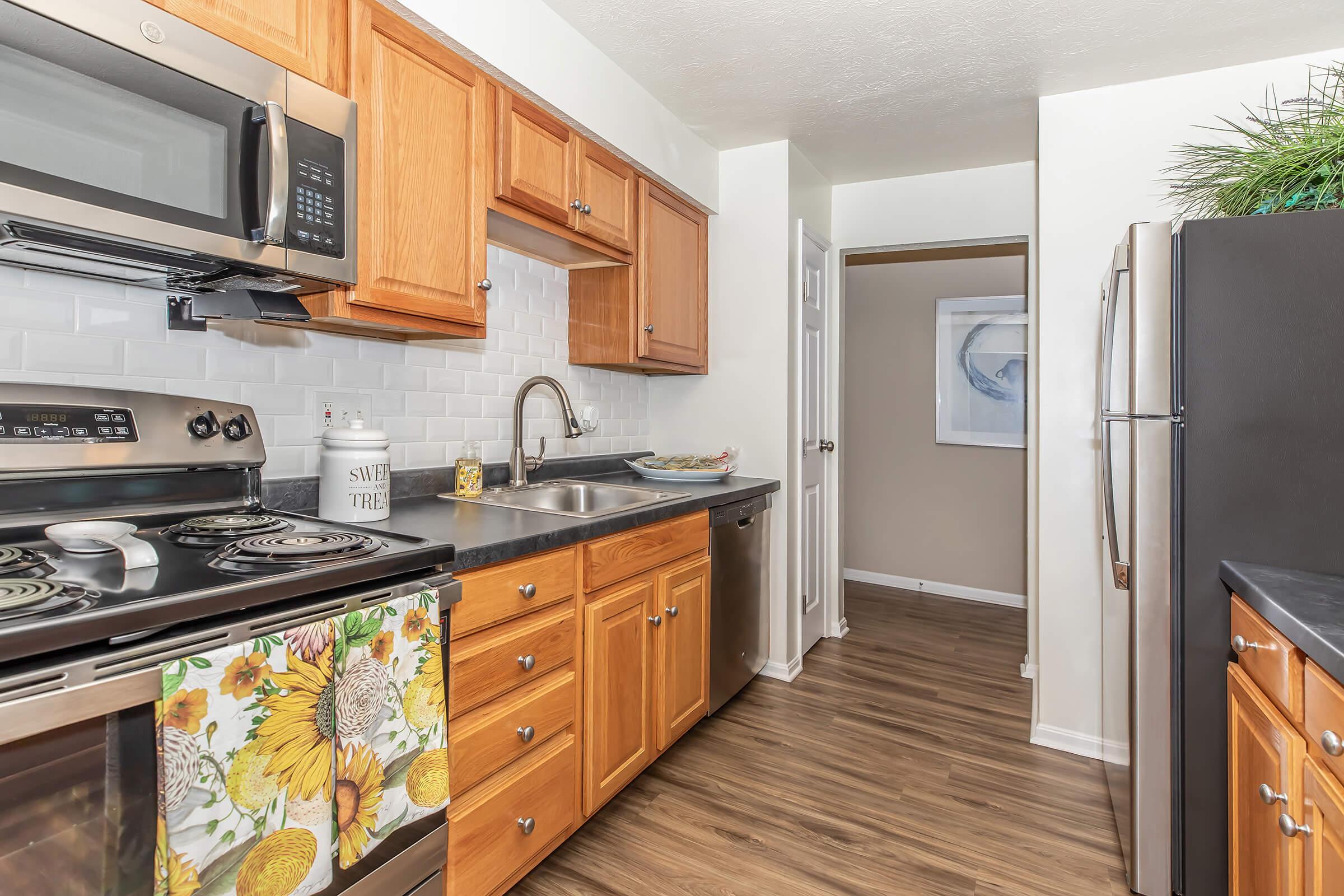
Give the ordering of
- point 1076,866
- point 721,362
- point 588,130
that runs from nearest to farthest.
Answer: point 1076,866 < point 588,130 < point 721,362

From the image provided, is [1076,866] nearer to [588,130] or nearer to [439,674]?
[439,674]

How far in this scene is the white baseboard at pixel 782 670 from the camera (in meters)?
3.07

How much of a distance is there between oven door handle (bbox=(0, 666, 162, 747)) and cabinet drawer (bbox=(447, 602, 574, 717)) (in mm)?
564

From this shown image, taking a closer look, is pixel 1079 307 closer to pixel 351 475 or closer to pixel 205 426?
pixel 351 475

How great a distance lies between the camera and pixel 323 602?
3.68 ft

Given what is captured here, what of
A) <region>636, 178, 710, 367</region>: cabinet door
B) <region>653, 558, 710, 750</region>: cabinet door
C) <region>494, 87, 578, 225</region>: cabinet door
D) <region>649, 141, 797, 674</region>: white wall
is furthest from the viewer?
<region>649, 141, 797, 674</region>: white wall

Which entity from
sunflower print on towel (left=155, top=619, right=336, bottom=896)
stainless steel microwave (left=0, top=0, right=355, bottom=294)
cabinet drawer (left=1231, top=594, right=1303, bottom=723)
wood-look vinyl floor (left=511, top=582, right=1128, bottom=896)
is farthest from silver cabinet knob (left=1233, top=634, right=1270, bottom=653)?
stainless steel microwave (left=0, top=0, right=355, bottom=294)

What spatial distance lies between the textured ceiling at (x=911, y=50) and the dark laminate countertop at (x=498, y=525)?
5.10 feet

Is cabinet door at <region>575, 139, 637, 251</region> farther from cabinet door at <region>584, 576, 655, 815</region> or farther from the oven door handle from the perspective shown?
the oven door handle

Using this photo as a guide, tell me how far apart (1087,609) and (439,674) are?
2.40m

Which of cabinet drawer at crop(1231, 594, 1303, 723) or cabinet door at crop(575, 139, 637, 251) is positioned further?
cabinet door at crop(575, 139, 637, 251)

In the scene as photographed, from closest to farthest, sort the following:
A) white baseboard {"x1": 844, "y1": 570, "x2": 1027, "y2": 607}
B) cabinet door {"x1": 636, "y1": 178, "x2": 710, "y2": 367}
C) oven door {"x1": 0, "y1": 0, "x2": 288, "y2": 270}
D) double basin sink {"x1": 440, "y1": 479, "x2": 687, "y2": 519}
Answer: oven door {"x1": 0, "y1": 0, "x2": 288, "y2": 270} < double basin sink {"x1": 440, "y1": 479, "x2": 687, "y2": 519} < cabinet door {"x1": 636, "y1": 178, "x2": 710, "y2": 367} < white baseboard {"x1": 844, "y1": 570, "x2": 1027, "y2": 607}

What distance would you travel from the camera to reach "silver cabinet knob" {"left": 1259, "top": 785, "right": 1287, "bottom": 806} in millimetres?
1156

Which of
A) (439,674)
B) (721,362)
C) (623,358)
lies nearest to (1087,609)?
(721,362)
